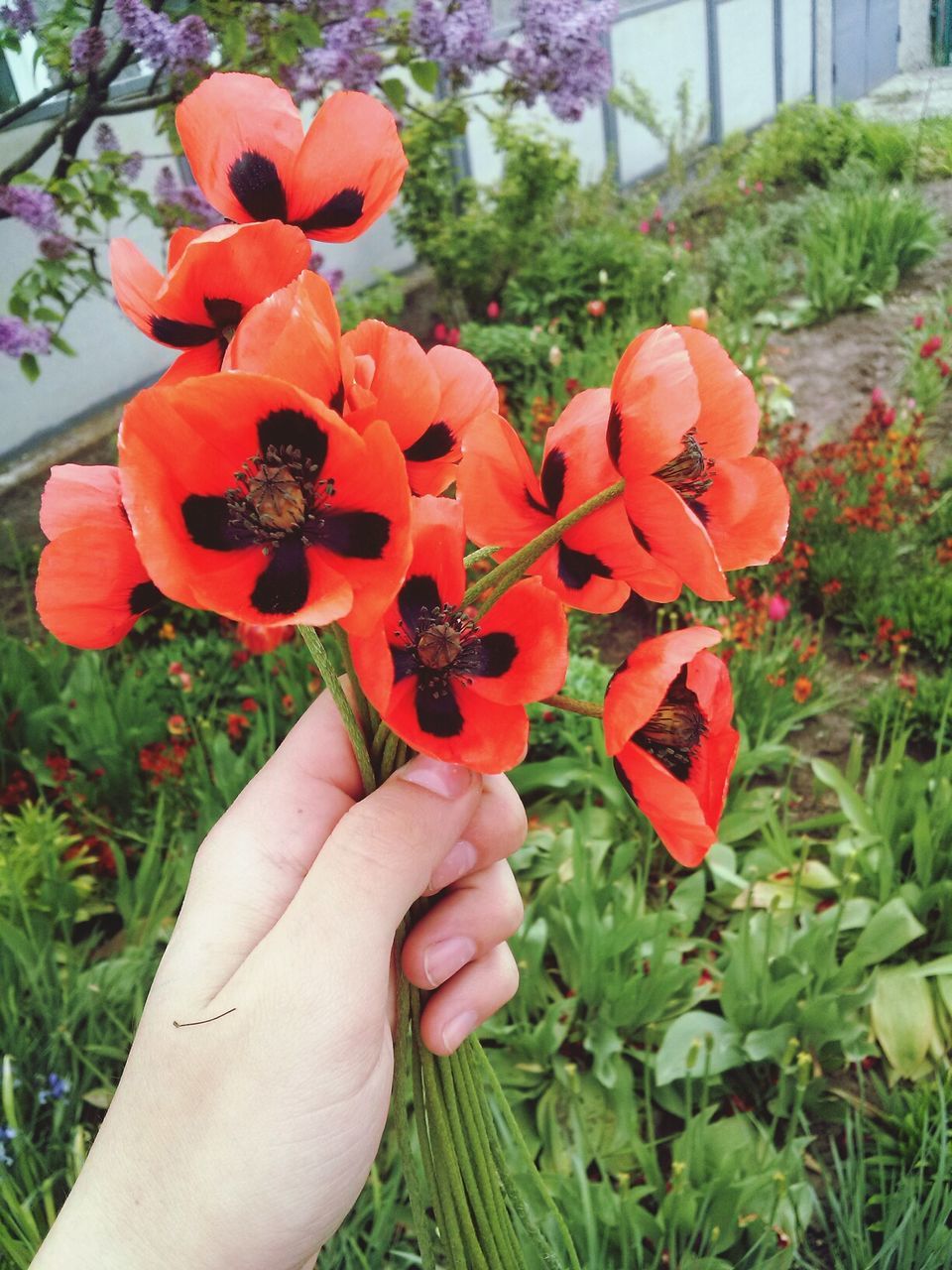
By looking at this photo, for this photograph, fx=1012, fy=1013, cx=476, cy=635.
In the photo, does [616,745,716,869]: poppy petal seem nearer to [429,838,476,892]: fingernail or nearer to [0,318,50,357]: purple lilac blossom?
[429,838,476,892]: fingernail

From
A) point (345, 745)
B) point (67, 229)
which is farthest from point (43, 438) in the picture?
point (345, 745)

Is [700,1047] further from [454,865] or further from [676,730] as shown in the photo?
[676,730]

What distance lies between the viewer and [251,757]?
1.73 meters

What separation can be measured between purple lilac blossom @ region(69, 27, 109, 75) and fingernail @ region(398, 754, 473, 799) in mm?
1513

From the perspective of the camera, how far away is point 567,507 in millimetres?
519

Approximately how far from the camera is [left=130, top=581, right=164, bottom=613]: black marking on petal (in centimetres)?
48

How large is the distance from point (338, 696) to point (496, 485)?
13 centimetres

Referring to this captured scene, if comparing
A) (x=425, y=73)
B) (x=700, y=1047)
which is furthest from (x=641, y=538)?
(x=425, y=73)

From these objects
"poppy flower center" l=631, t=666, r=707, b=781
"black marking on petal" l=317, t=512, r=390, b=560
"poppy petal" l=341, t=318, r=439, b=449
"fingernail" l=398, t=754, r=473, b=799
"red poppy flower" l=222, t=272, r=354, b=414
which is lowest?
"fingernail" l=398, t=754, r=473, b=799

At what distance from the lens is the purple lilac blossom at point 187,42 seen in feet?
5.16

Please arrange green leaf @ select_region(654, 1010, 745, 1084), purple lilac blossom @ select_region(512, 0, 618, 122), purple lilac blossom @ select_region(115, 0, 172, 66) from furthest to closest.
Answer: purple lilac blossom @ select_region(512, 0, 618, 122)
purple lilac blossom @ select_region(115, 0, 172, 66)
green leaf @ select_region(654, 1010, 745, 1084)

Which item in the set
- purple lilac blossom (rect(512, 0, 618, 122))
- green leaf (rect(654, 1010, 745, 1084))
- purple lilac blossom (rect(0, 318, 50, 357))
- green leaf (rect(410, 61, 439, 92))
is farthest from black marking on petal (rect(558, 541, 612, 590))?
purple lilac blossom (rect(512, 0, 618, 122))

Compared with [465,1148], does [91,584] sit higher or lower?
higher

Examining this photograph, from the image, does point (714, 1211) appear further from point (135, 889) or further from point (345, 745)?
point (135, 889)
